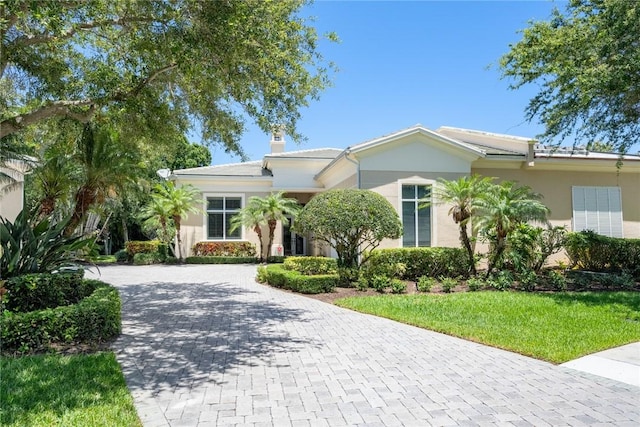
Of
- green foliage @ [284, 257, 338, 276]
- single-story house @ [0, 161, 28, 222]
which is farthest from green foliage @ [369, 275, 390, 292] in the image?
single-story house @ [0, 161, 28, 222]

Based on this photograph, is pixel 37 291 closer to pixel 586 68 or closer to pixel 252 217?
pixel 586 68

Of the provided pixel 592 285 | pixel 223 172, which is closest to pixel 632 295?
pixel 592 285

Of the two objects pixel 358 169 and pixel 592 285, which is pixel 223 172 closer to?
pixel 358 169

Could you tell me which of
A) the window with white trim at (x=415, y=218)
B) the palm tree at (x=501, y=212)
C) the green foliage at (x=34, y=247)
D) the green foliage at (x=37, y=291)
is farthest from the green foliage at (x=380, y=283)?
the green foliage at (x=37, y=291)

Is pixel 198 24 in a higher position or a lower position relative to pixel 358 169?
higher

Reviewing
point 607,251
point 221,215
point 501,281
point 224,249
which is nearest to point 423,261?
point 501,281

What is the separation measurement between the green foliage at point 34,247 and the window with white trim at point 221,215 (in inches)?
585

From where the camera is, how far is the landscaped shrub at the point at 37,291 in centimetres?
739

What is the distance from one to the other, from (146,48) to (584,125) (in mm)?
11858

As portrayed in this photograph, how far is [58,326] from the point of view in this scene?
21.9ft

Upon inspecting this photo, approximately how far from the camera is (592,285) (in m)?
13.7

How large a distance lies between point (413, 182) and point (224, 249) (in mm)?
12024

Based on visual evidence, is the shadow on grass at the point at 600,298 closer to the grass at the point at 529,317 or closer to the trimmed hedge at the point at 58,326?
the grass at the point at 529,317

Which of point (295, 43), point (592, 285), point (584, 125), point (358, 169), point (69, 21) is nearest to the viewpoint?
point (69, 21)
